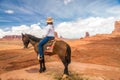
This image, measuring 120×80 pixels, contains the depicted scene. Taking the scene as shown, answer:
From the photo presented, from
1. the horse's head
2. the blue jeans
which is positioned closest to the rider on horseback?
the blue jeans

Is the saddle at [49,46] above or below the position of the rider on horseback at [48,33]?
below

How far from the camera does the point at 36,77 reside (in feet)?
33.0

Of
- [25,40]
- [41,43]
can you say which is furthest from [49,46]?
[25,40]

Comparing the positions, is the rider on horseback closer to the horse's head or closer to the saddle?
the saddle

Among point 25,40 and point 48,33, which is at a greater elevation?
point 48,33

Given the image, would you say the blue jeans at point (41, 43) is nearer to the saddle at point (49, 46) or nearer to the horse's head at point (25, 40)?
the saddle at point (49, 46)

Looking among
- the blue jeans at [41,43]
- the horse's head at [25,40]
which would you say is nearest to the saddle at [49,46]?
the blue jeans at [41,43]

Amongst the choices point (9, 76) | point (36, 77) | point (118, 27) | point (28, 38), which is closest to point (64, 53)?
point (36, 77)

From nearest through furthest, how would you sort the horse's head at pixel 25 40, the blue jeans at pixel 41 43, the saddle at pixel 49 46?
the saddle at pixel 49 46 → the blue jeans at pixel 41 43 → the horse's head at pixel 25 40

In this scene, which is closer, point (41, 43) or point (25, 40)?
point (41, 43)

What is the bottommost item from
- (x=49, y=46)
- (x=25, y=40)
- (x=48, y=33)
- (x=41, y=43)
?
(x=49, y=46)

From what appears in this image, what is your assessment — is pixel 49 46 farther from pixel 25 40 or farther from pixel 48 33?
pixel 25 40

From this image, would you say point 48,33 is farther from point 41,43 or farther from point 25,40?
point 25,40

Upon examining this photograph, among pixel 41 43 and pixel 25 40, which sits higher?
pixel 25 40
